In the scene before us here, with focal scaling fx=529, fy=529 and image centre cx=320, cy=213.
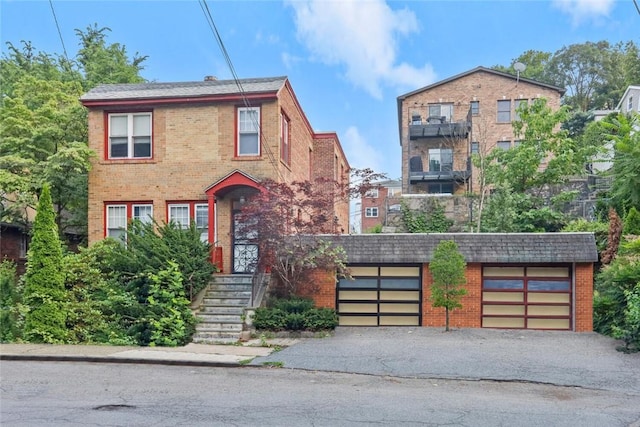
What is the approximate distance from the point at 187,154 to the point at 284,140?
3.38m

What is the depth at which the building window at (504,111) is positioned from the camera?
3619 cm

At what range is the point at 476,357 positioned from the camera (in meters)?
11.4

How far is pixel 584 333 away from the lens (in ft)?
48.3

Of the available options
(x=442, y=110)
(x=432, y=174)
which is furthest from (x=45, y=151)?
(x=442, y=110)

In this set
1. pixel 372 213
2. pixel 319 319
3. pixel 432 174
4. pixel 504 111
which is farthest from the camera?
pixel 372 213

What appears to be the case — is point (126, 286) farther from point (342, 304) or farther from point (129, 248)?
point (342, 304)

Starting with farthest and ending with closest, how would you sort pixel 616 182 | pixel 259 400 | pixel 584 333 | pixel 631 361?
pixel 616 182
pixel 584 333
pixel 631 361
pixel 259 400

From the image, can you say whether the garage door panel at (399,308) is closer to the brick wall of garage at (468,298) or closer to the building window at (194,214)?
the brick wall of garage at (468,298)

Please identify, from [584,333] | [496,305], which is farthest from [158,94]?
[584,333]

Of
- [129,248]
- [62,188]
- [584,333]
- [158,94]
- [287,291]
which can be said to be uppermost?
[158,94]

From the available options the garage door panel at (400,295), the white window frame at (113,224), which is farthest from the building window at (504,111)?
the white window frame at (113,224)

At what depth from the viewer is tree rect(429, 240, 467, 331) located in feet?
46.1

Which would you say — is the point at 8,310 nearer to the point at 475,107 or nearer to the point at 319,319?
the point at 319,319

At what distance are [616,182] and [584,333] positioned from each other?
19.2 feet
